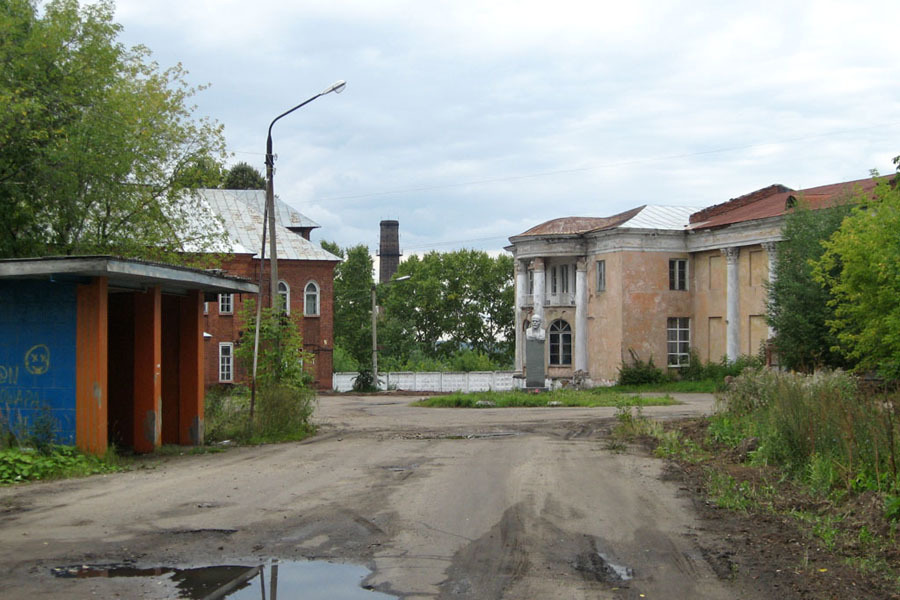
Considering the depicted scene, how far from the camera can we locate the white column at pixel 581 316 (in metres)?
52.4

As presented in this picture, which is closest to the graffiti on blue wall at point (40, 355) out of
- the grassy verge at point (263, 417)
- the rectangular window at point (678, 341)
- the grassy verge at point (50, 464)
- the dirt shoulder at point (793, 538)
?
the grassy verge at point (50, 464)

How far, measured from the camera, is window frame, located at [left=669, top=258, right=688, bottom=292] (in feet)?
165

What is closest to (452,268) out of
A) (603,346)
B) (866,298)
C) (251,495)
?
(603,346)

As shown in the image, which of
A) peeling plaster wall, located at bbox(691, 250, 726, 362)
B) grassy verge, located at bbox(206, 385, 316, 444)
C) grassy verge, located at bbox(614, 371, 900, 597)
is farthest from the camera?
peeling plaster wall, located at bbox(691, 250, 726, 362)

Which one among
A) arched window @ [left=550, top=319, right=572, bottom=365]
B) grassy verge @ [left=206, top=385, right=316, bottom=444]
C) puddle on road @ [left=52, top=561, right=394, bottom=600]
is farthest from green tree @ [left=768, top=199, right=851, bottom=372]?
puddle on road @ [left=52, top=561, right=394, bottom=600]

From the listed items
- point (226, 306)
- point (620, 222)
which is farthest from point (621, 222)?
point (226, 306)

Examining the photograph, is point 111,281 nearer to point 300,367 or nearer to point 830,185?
point 300,367

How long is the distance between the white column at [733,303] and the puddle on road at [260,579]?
42.0m

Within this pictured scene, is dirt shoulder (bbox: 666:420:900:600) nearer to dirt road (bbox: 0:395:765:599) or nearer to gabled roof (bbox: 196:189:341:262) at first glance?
dirt road (bbox: 0:395:765:599)

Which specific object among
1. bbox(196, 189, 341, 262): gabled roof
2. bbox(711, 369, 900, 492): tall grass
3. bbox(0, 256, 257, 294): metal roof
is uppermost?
bbox(196, 189, 341, 262): gabled roof

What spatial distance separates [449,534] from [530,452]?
303 inches

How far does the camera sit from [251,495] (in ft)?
36.3

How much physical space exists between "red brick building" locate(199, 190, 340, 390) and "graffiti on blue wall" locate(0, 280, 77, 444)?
122 feet

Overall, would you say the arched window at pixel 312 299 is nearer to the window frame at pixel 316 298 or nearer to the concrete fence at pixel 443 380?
the window frame at pixel 316 298
